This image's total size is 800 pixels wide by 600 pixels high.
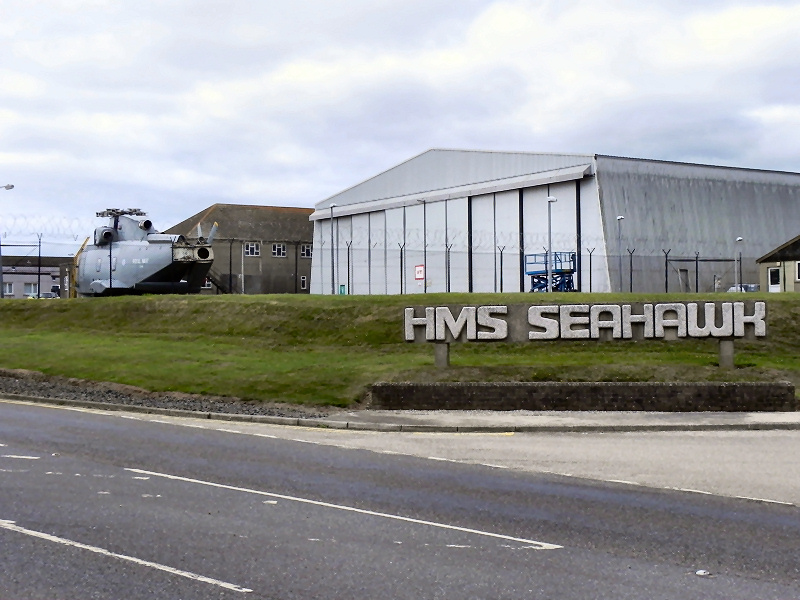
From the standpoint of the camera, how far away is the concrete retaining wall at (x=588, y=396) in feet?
70.3

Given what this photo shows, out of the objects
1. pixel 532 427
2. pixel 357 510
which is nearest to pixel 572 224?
pixel 532 427

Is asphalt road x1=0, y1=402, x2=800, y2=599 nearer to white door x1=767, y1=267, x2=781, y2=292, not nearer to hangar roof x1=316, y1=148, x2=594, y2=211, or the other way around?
hangar roof x1=316, y1=148, x2=594, y2=211

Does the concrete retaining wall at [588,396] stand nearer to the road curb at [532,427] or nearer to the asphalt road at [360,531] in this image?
the road curb at [532,427]

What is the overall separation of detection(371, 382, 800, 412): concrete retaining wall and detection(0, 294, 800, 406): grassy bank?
1.52 m

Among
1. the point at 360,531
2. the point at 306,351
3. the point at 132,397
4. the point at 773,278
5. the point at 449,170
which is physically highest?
the point at 449,170

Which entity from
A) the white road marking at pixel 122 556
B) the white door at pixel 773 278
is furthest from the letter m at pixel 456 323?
the white door at pixel 773 278

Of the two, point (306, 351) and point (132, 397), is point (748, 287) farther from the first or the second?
point (132, 397)

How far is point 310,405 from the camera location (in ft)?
73.4

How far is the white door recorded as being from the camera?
58.3m

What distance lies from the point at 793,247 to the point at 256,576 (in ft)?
179

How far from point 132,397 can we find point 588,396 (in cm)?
1135

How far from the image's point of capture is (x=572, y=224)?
58188mm

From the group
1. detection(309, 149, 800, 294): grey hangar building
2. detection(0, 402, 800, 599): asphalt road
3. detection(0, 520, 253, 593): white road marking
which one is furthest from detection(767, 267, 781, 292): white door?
detection(0, 520, 253, 593): white road marking

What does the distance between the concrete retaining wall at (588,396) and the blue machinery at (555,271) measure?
31987 mm
